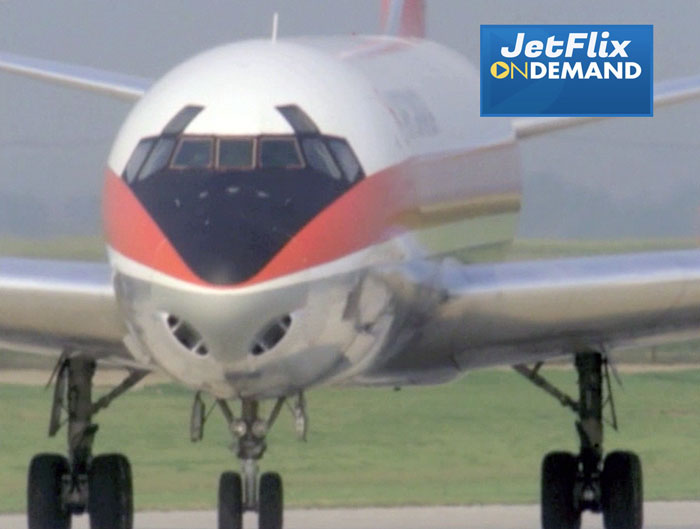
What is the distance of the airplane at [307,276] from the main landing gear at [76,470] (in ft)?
0.07

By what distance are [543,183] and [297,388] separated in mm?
25290

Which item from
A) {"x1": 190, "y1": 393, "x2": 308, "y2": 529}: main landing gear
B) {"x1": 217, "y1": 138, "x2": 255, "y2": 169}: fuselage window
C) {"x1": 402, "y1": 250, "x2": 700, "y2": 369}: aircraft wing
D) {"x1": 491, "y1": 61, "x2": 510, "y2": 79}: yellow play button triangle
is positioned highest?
{"x1": 491, "y1": 61, "x2": 510, "y2": 79}: yellow play button triangle

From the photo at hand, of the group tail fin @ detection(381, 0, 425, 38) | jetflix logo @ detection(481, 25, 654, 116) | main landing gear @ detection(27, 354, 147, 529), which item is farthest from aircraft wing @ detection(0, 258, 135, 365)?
jetflix logo @ detection(481, 25, 654, 116)

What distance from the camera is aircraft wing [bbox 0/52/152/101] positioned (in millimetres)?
23516

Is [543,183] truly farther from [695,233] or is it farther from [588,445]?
[588,445]

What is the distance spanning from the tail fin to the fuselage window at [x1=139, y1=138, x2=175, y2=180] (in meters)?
10.0

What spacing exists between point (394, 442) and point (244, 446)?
504 inches

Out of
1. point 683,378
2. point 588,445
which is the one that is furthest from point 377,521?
point 683,378

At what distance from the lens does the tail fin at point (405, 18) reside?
91.0 ft

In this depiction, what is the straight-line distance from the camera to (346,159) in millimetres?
17672

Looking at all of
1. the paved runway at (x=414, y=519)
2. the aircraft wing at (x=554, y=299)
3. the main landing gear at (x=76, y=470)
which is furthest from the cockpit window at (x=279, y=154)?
the paved runway at (x=414, y=519)

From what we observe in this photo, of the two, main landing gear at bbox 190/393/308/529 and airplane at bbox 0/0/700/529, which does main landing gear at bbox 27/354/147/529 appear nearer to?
airplane at bbox 0/0/700/529

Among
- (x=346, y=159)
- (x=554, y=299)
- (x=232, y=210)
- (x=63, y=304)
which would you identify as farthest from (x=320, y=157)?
(x=554, y=299)

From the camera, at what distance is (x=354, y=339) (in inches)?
690
